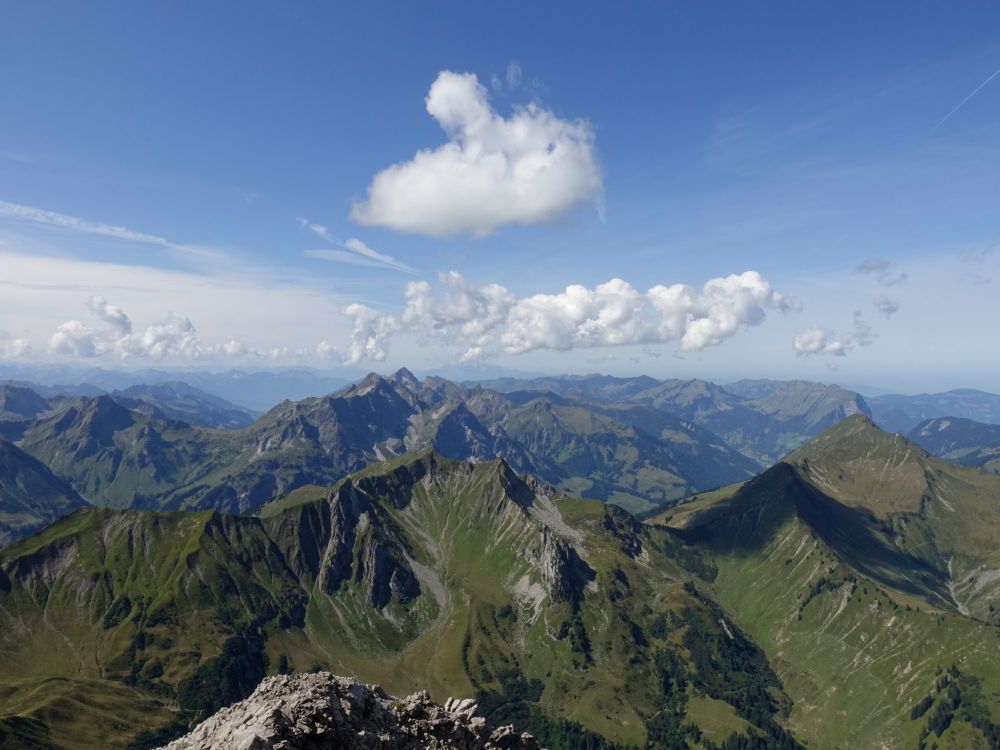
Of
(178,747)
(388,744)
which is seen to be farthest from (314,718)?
(178,747)

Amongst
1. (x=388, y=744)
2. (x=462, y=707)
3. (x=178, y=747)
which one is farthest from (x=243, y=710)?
(x=462, y=707)

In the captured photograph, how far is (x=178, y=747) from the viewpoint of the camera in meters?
40.8

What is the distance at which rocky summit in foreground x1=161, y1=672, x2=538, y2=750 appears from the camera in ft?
115

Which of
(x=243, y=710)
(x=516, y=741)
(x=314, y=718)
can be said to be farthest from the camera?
(x=516, y=741)

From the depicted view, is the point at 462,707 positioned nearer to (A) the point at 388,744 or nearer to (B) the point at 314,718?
(A) the point at 388,744

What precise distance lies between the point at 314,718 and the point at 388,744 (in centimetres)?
708

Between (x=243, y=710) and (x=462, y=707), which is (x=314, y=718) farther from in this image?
(x=462, y=707)

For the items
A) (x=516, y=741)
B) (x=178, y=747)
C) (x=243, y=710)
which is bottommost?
(x=516, y=741)

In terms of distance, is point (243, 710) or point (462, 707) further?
point (462, 707)

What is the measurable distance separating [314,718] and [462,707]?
2048 centimetres

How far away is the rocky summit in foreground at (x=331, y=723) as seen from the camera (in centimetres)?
3516

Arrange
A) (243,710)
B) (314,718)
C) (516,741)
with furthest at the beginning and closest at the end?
(516,741) < (243,710) < (314,718)

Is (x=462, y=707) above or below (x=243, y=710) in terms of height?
below

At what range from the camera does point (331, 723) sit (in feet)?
122
